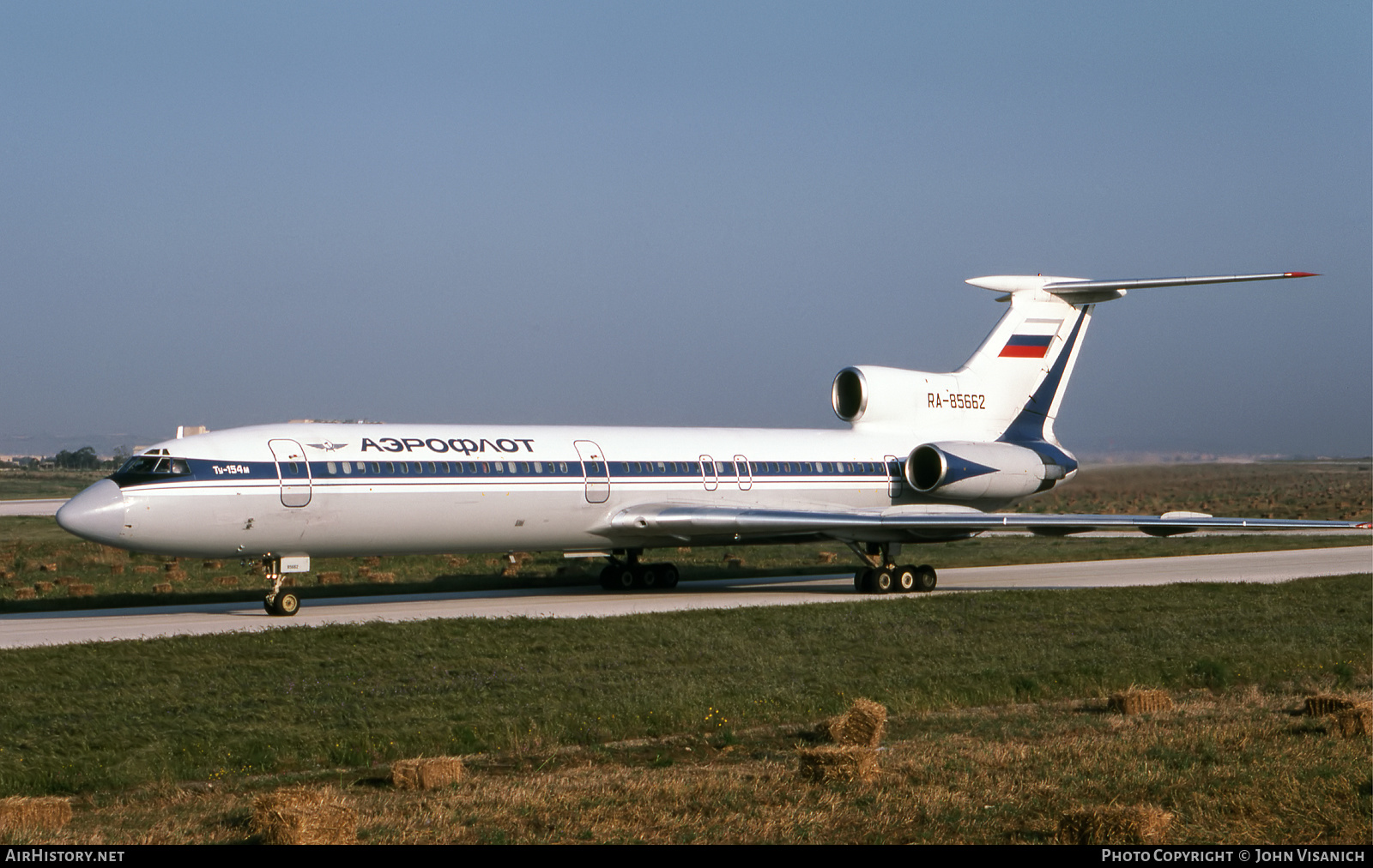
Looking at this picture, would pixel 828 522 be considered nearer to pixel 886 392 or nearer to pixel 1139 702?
pixel 886 392

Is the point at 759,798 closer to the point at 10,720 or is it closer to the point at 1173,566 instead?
the point at 10,720

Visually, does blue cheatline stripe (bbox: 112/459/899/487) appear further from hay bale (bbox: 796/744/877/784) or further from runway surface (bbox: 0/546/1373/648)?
hay bale (bbox: 796/744/877/784)

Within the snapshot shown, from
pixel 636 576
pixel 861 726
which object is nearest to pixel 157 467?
pixel 636 576

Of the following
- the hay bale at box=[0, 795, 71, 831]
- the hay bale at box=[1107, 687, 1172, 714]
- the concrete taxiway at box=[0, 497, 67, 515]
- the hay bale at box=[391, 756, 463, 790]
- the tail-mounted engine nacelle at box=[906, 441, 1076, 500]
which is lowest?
the hay bale at box=[1107, 687, 1172, 714]

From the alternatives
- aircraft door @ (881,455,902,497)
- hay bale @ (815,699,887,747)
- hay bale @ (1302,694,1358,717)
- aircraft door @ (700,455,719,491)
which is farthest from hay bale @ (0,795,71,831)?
aircraft door @ (881,455,902,497)

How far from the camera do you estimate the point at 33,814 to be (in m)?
9.86

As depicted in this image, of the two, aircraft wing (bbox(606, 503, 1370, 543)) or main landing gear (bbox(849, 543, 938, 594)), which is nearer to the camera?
aircraft wing (bbox(606, 503, 1370, 543))

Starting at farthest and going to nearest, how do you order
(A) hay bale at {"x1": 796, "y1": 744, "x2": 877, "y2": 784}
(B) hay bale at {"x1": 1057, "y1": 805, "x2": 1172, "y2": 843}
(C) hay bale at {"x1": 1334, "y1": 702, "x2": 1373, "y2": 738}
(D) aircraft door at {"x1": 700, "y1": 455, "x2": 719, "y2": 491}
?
(D) aircraft door at {"x1": 700, "y1": 455, "x2": 719, "y2": 491} → (C) hay bale at {"x1": 1334, "y1": 702, "x2": 1373, "y2": 738} → (A) hay bale at {"x1": 796, "y1": 744, "x2": 877, "y2": 784} → (B) hay bale at {"x1": 1057, "y1": 805, "x2": 1172, "y2": 843}

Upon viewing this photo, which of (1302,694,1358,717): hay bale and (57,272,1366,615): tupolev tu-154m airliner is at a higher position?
(57,272,1366,615): tupolev tu-154m airliner

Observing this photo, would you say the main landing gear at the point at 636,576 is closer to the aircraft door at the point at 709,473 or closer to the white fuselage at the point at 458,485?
the white fuselage at the point at 458,485

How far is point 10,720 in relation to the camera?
14.3m

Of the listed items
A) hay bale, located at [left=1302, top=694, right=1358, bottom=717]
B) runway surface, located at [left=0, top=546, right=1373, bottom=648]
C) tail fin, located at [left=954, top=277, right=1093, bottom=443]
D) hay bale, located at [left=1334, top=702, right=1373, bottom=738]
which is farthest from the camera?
tail fin, located at [left=954, top=277, right=1093, bottom=443]

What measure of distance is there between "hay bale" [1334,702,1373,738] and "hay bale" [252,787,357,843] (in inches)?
368

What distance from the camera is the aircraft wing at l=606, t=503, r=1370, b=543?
26.6m
